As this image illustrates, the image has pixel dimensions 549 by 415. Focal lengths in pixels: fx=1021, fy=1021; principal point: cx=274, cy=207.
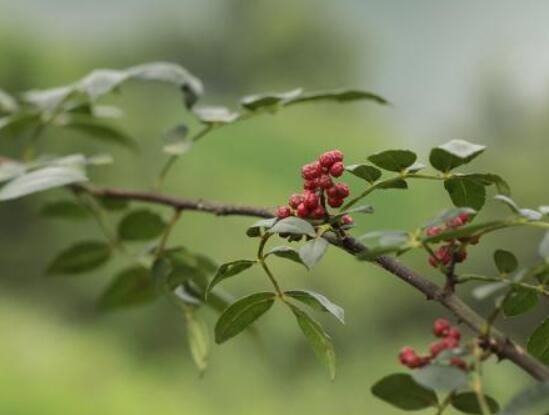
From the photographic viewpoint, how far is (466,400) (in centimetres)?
29

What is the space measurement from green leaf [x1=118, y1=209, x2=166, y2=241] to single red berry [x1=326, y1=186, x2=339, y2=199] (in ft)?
0.73

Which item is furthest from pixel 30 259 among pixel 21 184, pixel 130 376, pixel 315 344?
pixel 315 344

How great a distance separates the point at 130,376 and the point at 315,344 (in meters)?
1.18

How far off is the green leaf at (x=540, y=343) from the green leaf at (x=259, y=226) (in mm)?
86

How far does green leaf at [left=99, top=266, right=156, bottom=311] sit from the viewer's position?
523 millimetres

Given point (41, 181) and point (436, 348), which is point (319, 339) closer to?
point (436, 348)

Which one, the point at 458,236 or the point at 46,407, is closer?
the point at 458,236

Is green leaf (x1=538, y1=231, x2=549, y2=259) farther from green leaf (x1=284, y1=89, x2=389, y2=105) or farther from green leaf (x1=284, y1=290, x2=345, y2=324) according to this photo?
green leaf (x1=284, y1=89, x2=389, y2=105)

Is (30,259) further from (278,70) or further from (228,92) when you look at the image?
(278,70)

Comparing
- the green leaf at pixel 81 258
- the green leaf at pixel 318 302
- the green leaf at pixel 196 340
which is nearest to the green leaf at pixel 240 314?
the green leaf at pixel 318 302

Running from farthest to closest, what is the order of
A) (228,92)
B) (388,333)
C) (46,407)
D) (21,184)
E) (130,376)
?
(228,92)
(388,333)
(130,376)
(46,407)
(21,184)

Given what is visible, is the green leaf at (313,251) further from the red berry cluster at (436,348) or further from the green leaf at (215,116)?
the green leaf at (215,116)

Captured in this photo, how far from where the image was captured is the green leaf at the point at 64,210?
22.0 inches

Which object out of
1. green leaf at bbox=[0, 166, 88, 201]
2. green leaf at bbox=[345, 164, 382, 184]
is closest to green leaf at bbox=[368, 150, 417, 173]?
green leaf at bbox=[345, 164, 382, 184]
